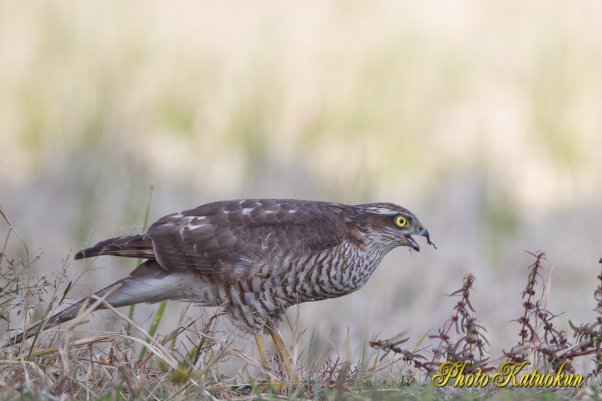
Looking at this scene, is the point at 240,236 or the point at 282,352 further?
the point at 240,236

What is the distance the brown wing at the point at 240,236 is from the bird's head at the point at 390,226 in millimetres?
165

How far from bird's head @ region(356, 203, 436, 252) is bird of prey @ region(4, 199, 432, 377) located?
0.02 m

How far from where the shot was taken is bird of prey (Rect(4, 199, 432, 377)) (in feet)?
16.5

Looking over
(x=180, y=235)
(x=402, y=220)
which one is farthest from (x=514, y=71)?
(x=180, y=235)

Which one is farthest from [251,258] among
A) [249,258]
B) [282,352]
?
[282,352]

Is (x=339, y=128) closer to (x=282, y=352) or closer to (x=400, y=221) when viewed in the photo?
(x=400, y=221)

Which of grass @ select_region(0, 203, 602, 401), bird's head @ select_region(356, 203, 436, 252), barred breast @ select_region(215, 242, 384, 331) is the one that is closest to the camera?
grass @ select_region(0, 203, 602, 401)

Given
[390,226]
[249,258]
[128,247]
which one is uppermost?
[390,226]

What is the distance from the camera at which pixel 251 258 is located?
5.05 meters

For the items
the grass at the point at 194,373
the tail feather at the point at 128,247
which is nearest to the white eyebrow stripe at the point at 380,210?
the grass at the point at 194,373

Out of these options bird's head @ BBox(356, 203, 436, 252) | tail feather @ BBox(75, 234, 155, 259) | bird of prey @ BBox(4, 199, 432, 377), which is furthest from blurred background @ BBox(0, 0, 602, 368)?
tail feather @ BBox(75, 234, 155, 259)

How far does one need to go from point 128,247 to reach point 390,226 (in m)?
1.35

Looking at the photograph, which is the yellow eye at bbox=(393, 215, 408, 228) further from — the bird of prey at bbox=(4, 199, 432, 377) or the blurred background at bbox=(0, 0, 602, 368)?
the blurred background at bbox=(0, 0, 602, 368)

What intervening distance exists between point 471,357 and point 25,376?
1.80 meters
